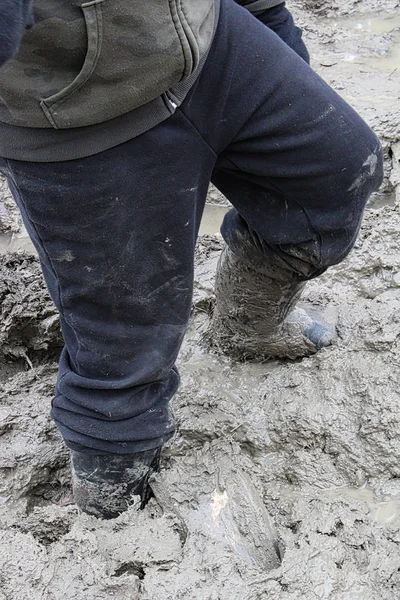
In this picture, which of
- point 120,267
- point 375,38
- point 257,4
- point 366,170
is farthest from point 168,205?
point 375,38

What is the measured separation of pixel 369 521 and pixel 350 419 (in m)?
0.30

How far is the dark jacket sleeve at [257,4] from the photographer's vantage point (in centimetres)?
156

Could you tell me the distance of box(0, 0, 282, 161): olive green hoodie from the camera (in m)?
0.94

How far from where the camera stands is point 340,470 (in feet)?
5.57

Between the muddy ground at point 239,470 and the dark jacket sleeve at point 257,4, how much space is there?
35.7 inches

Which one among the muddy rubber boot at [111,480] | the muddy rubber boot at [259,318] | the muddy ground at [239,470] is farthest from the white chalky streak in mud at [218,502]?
the muddy rubber boot at [259,318]

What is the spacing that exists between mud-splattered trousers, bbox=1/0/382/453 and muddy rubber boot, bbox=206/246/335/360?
258mm

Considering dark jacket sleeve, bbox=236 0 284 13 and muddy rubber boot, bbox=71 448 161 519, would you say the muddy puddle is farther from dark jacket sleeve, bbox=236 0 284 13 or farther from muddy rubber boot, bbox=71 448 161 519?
muddy rubber boot, bbox=71 448 161 519

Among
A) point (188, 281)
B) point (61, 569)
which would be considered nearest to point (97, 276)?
point (188, 281)

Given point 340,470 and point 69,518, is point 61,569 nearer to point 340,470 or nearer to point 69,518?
point 69,518

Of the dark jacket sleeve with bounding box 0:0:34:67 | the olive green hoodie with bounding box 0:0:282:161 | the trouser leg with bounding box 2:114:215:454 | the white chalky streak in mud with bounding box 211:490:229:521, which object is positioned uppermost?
the dark jacket sleeve with bounding box 0:0:34:67

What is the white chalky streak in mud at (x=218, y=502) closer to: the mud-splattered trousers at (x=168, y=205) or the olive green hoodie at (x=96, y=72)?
the mud-splattered trousers at (x=168, y=205)

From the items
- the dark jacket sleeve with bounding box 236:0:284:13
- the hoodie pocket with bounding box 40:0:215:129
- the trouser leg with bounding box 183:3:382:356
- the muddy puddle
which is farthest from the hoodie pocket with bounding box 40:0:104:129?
the muddy puddle

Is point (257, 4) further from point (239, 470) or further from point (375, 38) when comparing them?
point (375, 38)
